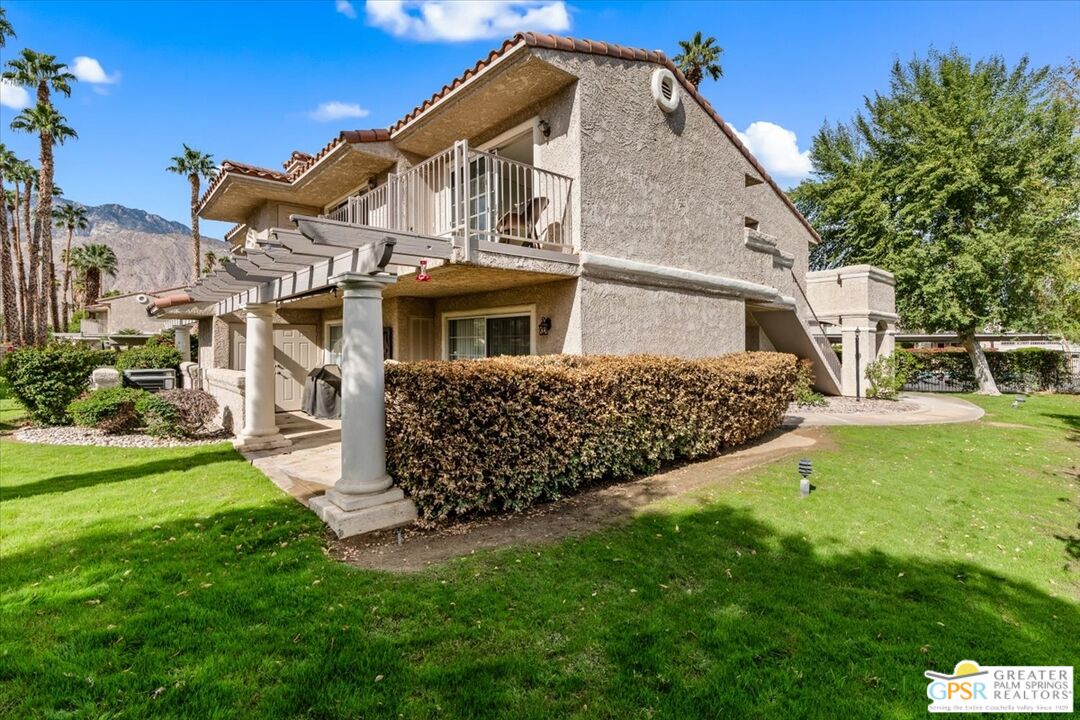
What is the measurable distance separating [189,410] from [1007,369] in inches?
1340

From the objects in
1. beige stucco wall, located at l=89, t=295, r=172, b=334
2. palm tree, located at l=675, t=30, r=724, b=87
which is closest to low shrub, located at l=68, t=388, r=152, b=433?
palm tree, located at l=675, t=30, r=724, b=87

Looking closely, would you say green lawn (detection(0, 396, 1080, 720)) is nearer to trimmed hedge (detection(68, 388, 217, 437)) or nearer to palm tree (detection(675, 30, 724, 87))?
trimmed hedge (detection(68, 388, 217, 437))

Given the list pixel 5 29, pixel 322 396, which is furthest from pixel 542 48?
pixel 5 29

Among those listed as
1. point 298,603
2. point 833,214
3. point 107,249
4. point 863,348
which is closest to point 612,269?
point 298,603

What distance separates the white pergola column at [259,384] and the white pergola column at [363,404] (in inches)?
191

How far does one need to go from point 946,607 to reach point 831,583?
34.8 inches

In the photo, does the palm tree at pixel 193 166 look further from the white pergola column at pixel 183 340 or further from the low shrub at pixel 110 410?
the low shrub at pixel 110 410

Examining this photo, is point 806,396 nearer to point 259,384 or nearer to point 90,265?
point 259,384

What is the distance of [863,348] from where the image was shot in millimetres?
18328

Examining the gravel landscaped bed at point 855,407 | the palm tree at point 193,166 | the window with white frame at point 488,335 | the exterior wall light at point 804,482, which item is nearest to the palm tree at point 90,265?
the palm tree at point 193,166

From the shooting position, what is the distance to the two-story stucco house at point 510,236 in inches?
239

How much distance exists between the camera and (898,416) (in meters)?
14.9

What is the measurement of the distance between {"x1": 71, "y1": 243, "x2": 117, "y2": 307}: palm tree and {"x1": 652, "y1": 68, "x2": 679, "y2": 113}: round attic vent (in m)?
64.5

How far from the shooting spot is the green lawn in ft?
10.2
